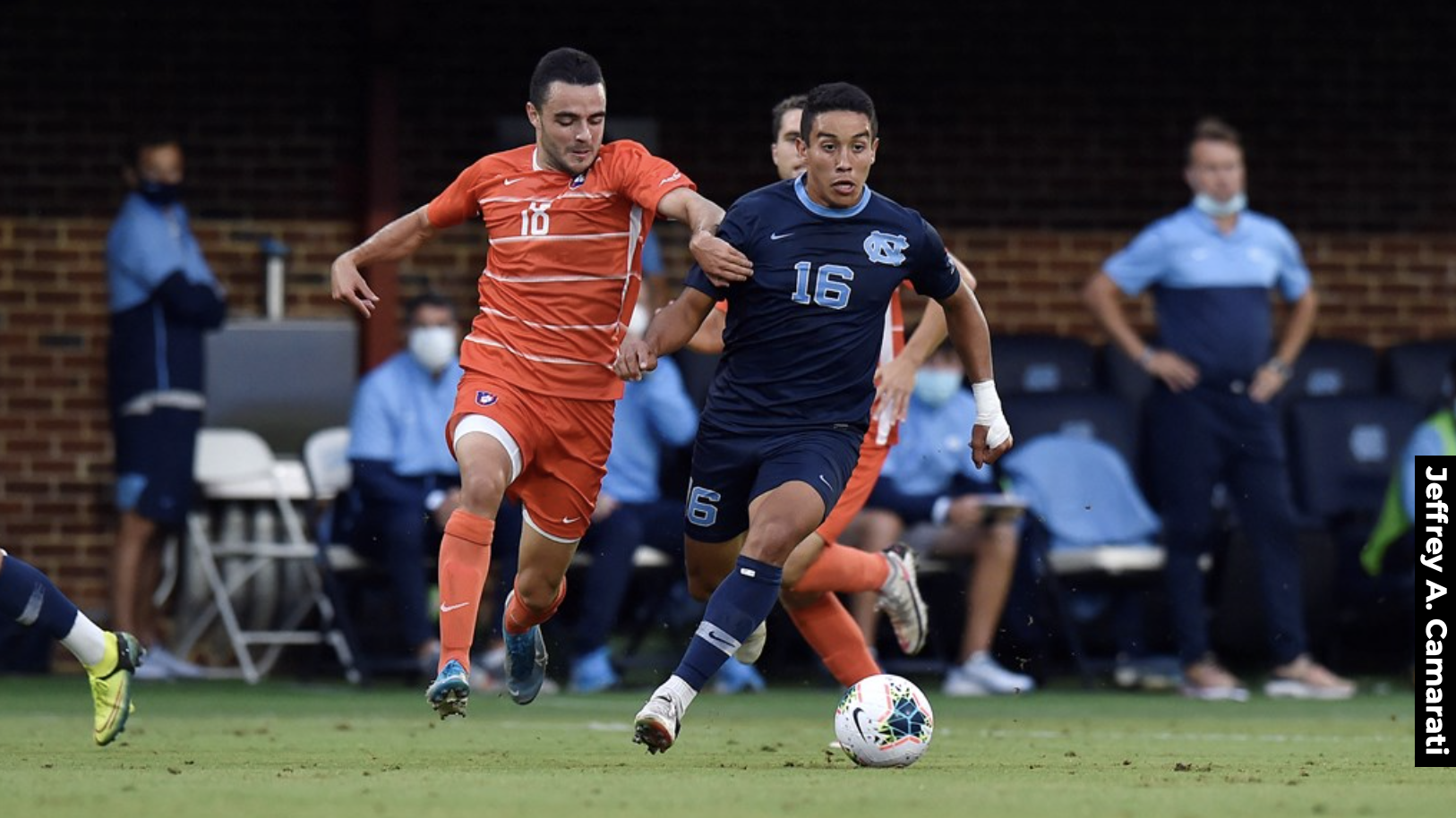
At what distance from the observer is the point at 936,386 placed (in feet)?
44.1

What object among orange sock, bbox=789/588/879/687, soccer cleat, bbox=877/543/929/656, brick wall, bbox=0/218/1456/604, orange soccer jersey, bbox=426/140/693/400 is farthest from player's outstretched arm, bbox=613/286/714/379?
brick wall, bbox=0/218/1456/604

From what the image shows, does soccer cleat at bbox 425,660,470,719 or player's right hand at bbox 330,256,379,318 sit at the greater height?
player's right hand at bbox 330,256,379,318

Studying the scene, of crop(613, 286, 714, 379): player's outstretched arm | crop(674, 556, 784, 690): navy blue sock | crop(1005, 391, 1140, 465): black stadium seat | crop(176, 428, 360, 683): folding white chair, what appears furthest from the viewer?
crop(1005, 391, 1140, 465): black stadium seat

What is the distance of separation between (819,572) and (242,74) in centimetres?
670

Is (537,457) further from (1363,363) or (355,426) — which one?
(1363,363)

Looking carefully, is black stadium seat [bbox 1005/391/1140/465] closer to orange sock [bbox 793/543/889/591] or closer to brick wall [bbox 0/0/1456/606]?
brick wall [bbox 0/0/1456/606]

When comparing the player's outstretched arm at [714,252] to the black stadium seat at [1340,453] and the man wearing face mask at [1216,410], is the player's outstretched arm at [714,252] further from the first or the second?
the black stadium seat at [1340,453]

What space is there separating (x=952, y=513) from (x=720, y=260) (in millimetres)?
5089

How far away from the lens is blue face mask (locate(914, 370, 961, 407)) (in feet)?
44.1

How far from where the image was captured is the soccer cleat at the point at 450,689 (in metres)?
8.03

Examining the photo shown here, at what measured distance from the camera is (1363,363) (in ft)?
49.2

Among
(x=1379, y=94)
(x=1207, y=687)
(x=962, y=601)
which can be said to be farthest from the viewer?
(x=1379, y=94)

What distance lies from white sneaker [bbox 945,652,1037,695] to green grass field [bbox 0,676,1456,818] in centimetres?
30

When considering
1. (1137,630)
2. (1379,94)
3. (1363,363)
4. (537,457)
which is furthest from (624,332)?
(1379,94)
